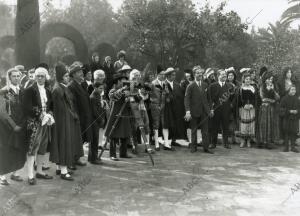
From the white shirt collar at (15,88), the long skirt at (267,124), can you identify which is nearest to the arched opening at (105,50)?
the long skirt at (267,124)

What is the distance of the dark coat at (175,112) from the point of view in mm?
11219

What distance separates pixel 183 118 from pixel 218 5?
44.2ft

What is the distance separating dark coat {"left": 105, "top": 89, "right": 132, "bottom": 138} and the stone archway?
9.26m

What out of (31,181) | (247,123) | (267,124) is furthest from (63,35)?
(31,181)

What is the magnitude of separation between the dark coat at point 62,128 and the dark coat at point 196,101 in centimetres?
350

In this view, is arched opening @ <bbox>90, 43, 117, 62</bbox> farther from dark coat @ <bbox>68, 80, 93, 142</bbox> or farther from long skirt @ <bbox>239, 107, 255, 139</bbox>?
dark coat @ <bbox>68, 80, 93, 142</bbox>

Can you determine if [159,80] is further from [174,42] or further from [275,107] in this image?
[174,42]

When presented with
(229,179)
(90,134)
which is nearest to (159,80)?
(90,134)

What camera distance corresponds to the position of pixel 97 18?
38.3m

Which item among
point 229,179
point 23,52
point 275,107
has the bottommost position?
point 229,179

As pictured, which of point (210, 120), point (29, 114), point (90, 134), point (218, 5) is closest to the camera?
point (29, 114)

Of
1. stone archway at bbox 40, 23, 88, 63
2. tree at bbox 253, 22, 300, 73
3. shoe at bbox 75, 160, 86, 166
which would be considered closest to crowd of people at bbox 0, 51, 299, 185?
shoe at bbox 75, 160, 86, 166

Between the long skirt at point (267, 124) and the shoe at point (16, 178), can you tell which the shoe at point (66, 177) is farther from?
the long skirt at point (267, 124)

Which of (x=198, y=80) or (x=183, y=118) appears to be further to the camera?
(x=183, y=118)
